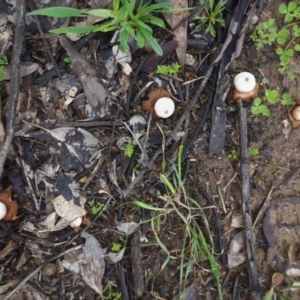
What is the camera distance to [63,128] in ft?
9.58

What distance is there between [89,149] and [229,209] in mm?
1142

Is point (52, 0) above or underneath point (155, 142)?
above

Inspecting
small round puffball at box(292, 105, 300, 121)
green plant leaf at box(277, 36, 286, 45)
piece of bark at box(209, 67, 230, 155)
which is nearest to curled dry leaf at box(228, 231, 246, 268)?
piece of bark at box(209, 67, 230, 155)

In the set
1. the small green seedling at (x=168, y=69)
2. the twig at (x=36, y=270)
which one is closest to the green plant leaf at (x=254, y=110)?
the small green seedling at (x=168, y=69)

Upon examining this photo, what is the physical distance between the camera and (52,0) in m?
2.78

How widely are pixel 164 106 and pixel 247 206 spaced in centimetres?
96

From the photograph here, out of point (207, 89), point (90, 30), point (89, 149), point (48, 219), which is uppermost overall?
point (90, 30)

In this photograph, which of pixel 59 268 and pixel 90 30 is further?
pixel 59 268

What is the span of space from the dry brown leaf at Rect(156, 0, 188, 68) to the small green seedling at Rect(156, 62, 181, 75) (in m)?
0.06

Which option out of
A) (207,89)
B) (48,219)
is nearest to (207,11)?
(207,89)

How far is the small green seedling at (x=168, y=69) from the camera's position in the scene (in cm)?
290

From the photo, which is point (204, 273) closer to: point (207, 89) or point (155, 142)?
point (155, 142)

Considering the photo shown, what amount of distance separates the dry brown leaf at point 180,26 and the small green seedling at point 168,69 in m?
0.06

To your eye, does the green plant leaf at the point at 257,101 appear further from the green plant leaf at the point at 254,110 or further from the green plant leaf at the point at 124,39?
the green plant leaf at the point at 124,39
